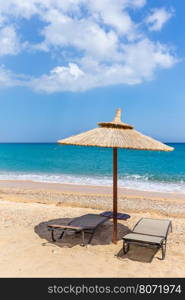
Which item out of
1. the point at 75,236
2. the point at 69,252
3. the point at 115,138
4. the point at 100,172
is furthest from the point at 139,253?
the point at 100,172

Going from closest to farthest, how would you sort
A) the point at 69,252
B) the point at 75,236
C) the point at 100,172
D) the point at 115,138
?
the point at 69,252 → the point at 115,138 → the point at 75,236 → the point at 100,172

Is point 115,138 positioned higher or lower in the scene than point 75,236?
higher

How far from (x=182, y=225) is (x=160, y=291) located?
3.56 meters

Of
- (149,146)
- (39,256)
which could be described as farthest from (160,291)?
(149,146)

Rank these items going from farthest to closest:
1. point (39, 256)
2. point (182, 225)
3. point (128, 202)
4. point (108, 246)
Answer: point (128, 202) → point (182, 225) → point (108, 246) → point (39, 256)

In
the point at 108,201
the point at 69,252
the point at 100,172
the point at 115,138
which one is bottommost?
the point at 108,201

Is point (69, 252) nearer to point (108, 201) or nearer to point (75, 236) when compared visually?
point (75, 236)

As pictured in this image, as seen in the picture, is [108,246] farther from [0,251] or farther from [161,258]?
[0,251]

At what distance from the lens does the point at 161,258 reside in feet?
15.3

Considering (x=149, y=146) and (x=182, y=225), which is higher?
(x=149, y=146)

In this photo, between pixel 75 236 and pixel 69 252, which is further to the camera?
pixel 75 236

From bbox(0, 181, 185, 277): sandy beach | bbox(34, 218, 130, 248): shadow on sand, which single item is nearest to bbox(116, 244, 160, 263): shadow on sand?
bbox(0, 181, 185, 277): sandy beach

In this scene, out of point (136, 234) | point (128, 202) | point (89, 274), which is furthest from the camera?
point (128, 202)

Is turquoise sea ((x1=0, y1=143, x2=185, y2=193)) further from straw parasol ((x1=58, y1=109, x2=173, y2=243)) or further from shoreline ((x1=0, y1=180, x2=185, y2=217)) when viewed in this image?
shoreline ((x1=0, y1=180, x2=185, y2=217))
